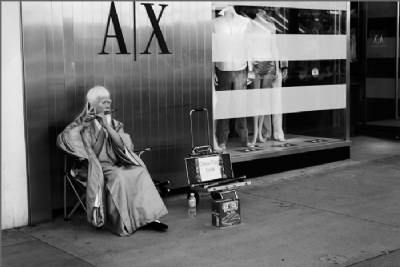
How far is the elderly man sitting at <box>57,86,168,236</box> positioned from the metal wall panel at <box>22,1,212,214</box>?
1.14 ft

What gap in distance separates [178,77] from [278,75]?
6.62ft

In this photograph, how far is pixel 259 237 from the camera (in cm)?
547

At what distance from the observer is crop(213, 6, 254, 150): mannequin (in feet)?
25.4

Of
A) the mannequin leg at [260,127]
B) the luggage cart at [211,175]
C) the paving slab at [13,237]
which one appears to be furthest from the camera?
the mannequin leg at [260,127]

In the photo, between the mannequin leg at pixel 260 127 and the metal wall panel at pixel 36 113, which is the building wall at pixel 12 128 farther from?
the mannequin leg at pixel 260 127

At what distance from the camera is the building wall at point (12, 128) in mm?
5664

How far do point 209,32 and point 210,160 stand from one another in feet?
5.49

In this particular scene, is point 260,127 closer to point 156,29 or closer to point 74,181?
point 156,29

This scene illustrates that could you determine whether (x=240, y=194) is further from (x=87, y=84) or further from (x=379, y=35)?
(x=379, y=35)

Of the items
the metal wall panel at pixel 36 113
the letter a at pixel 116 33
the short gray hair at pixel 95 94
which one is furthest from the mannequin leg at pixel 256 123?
the metal wall panel at pixel 36 113

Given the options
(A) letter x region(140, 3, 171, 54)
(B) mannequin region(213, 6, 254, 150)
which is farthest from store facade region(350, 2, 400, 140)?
(A) letter x region(140, 3, 171, 54)

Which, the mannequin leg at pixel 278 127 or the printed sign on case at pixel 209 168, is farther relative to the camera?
the mannequin leg at pixel 278 127

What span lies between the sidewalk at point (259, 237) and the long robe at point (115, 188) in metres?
0.15

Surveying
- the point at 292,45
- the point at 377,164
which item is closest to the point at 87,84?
the point at 292,45
